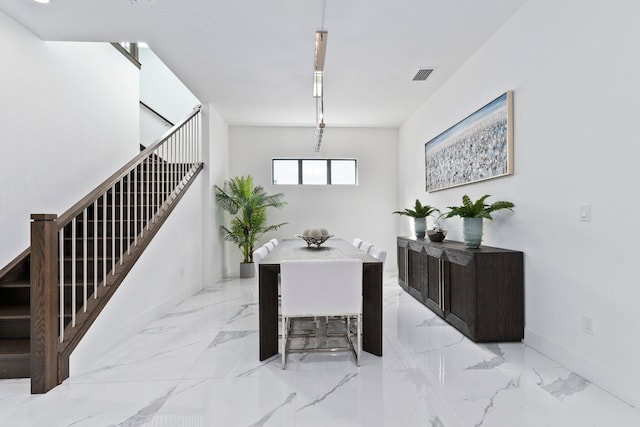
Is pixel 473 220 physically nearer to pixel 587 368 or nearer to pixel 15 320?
pixel 587 368

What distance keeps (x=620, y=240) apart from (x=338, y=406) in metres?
1.92

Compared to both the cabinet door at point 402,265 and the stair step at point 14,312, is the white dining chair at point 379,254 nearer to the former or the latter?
the cabinet door at point 402,265

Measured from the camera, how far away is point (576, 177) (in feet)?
7.72

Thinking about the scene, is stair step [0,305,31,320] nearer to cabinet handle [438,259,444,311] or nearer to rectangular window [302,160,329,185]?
cabinet handle [438,259,444,311]

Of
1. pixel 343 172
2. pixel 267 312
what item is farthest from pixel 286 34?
pixel 343 172

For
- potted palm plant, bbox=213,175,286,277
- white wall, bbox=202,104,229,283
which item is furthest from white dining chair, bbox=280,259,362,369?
potted palm plant, bbox=213,175,286,277

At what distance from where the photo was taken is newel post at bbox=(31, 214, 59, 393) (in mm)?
2157

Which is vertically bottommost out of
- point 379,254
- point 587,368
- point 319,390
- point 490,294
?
point 319,390

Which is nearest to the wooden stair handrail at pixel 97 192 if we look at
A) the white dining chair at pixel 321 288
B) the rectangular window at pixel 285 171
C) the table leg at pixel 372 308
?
the white dining chair at pixel 321 288

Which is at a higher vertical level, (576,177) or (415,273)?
(576,177)

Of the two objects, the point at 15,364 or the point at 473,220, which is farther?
the point at 473,220

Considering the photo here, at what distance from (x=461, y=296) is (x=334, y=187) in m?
4.07

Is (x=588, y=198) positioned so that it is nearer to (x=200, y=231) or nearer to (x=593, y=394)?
(x=593, y=394)

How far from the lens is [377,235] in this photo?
6.91 m
